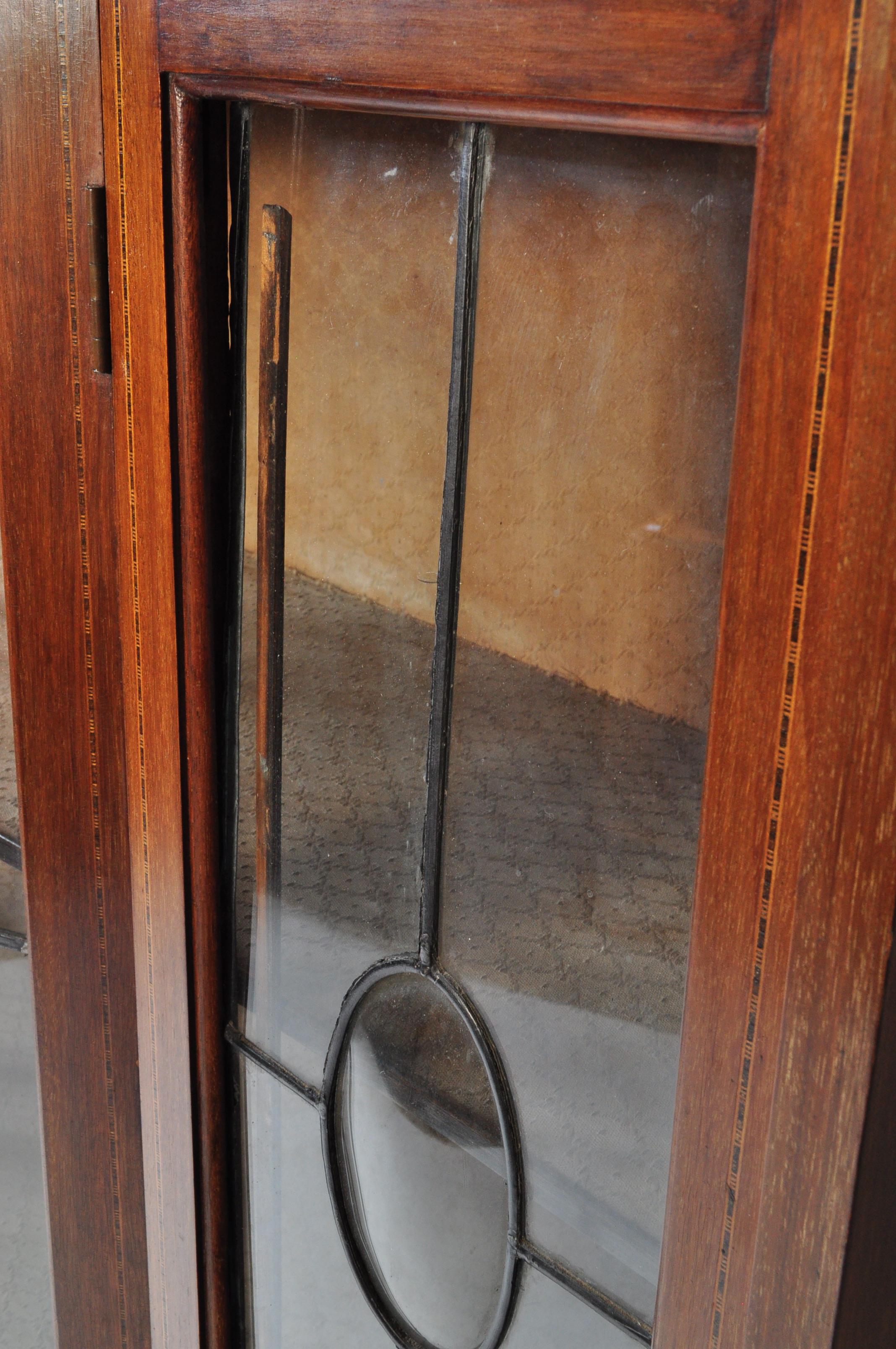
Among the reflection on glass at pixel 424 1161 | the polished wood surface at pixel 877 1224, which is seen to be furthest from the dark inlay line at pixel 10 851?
the polished wood surface at pixel 877 1224

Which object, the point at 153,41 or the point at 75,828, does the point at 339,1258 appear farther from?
the point at 153,41

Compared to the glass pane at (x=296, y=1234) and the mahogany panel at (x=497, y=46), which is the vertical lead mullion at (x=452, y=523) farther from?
the glass pane at (x=296, y=1234)

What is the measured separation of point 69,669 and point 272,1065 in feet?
0.83

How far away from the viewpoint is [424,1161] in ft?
2.03

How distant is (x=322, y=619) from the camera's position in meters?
0.59

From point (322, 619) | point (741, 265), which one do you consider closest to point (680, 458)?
point (741, 265)

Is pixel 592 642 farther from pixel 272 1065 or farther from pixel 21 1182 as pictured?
pixel 21 1182

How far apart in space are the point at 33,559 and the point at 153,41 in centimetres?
28

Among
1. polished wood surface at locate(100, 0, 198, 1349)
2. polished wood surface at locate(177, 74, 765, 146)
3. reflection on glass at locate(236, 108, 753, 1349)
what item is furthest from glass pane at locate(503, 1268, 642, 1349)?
polished wood surface at locate(177, 74, 765, 146)

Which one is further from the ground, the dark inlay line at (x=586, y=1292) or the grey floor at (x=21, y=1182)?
the dark inlay line at (x=586, y=1292)

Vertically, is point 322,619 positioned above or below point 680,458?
below

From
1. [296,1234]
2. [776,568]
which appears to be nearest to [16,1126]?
[296,1234]

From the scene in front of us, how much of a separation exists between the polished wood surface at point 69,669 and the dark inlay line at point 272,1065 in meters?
0.08

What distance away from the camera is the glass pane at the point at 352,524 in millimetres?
504
